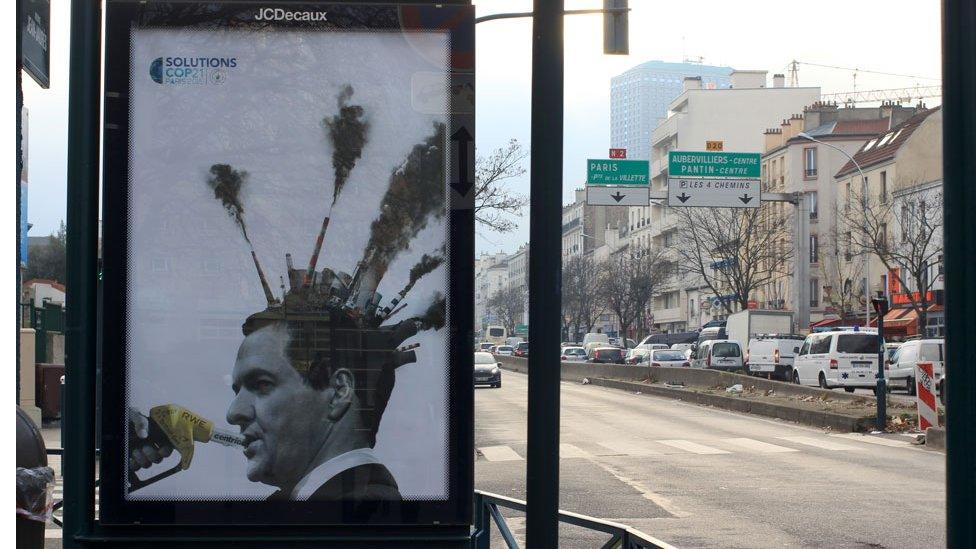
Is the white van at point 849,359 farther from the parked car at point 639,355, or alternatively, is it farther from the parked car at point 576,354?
the parked car at point 576,354

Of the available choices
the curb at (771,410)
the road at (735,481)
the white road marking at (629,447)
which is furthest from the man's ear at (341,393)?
the curb at (771,410)

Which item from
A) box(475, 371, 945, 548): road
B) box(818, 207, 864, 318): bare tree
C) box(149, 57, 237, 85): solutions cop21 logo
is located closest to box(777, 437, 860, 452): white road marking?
box(475, 371, 945, 548): road

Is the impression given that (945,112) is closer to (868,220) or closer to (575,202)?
(868,220)

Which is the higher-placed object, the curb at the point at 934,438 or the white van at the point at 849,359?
the white van at the point at 849,359

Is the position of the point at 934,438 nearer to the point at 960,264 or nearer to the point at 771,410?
the point at 771,410

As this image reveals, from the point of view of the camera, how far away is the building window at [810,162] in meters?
83.0

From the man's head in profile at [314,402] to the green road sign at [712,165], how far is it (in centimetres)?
3497

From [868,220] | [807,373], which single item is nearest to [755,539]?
[807,373]

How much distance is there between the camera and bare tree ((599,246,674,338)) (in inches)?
3866

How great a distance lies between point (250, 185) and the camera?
13.6 ft

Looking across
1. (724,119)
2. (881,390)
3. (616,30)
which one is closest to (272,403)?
(616,30)

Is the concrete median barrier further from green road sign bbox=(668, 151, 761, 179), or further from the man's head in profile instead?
the man's head in profile

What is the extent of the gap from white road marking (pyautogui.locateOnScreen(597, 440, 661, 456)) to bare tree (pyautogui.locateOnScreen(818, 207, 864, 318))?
45612 mm

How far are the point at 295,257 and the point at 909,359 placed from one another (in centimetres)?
3814
